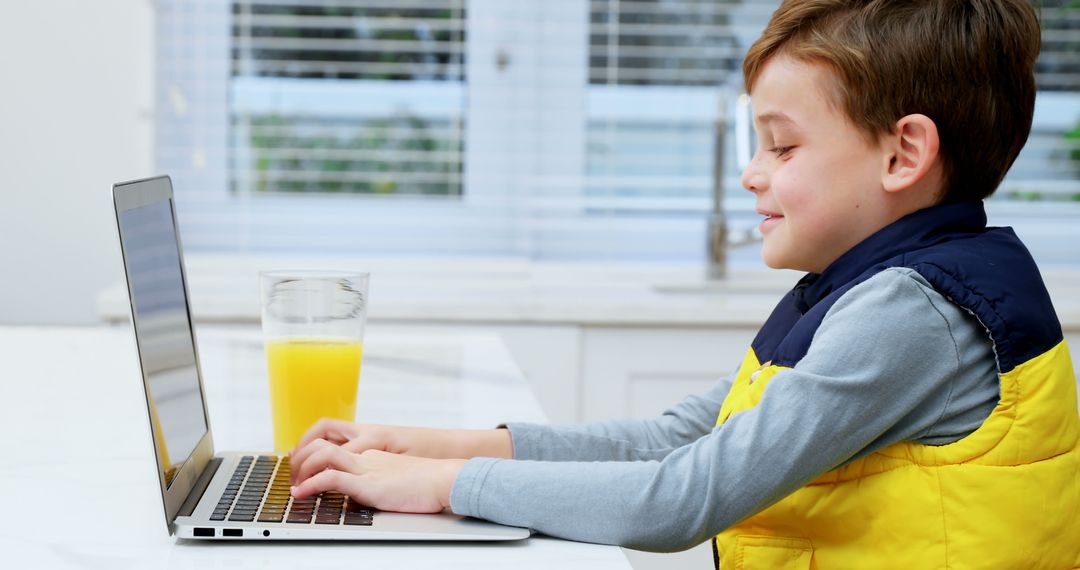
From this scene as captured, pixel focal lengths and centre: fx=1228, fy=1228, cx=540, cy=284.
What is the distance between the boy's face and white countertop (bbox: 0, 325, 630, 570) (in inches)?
11.6


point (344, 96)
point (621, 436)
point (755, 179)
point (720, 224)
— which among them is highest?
point (344, 96)

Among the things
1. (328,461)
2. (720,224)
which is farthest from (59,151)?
(328,461)

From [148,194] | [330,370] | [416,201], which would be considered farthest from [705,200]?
[148,194]

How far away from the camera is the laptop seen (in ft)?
2.31

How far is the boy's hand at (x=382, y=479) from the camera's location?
0.76 m

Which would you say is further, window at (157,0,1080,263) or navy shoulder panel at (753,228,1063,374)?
window at (157,0,1080,263)

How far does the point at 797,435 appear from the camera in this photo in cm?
77

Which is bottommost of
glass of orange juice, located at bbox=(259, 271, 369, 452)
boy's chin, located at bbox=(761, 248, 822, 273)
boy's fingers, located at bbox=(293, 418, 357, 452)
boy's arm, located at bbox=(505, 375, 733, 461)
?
boy's arm, located at bbox=(505, 375, 733, 461)

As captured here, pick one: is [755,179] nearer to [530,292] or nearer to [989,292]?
[989,292]

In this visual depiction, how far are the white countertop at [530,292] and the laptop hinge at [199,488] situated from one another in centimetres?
114

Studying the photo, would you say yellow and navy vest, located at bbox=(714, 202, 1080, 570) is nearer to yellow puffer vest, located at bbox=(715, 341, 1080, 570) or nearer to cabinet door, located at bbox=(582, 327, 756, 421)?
yellow puffer vest, located at bbox=(715, 341, 1080, 570)

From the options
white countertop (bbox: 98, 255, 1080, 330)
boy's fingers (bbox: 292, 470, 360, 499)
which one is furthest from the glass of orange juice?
white countertop (bbox: 98, 255, 1080, 330)

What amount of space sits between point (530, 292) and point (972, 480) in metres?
1.47

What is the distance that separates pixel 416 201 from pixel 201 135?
47 centimetres
